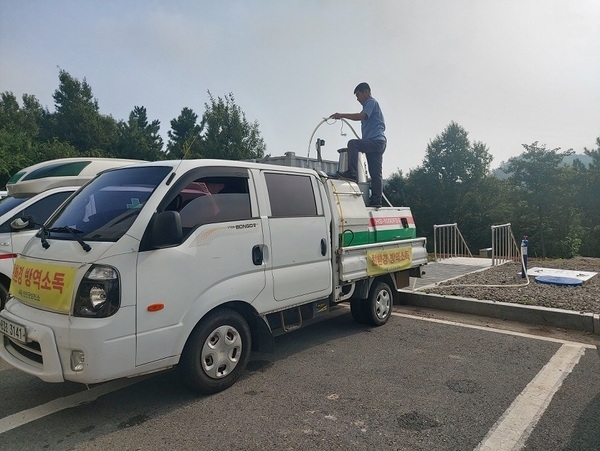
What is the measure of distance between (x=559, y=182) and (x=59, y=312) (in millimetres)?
47715

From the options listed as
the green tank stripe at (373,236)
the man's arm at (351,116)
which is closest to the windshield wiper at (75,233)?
the green tank stripe at (373,236)

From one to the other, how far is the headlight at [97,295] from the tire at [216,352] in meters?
0.79

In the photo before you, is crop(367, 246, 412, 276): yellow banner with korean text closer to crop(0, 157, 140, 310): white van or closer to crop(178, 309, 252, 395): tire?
crop(178, 309, 252, 395): tire

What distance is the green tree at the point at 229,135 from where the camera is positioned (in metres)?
29.0

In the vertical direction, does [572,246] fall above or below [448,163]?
below

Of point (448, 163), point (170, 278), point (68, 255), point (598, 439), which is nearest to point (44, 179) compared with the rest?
point (68, 255)

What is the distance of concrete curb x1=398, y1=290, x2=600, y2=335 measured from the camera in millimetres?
5895

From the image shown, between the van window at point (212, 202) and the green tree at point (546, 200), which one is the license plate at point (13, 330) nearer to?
the van window at point (212, 202)

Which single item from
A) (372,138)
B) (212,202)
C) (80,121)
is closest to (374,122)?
(372,138)

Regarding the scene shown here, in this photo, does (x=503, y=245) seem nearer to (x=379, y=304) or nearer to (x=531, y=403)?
(x=379, y=304)

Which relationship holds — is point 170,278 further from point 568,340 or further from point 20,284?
point 568,340

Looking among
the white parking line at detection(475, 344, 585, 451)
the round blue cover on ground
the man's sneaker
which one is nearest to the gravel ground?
the round blue cover on ground

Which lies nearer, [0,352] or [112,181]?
[0,352]

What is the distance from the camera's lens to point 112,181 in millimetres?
4137
